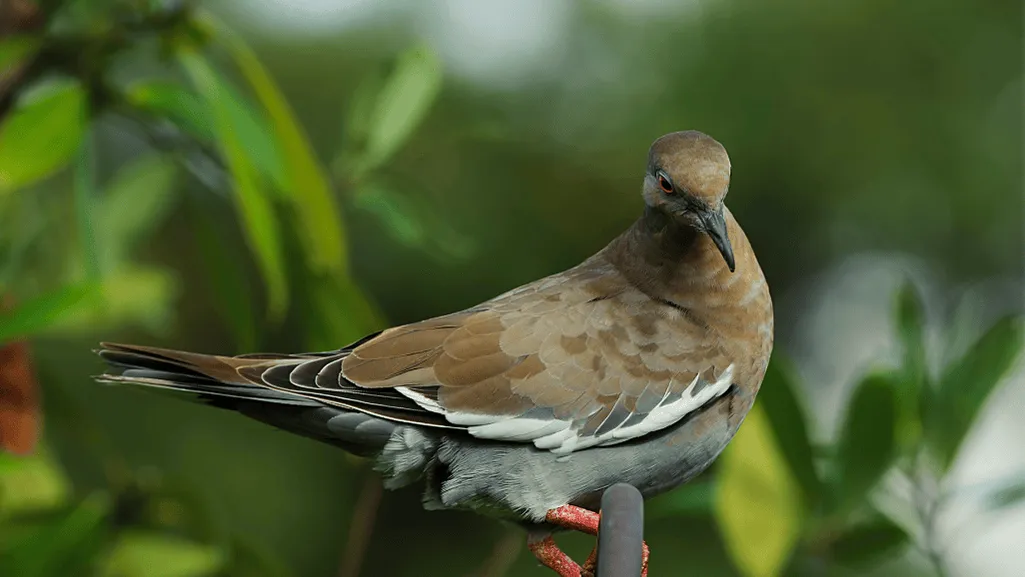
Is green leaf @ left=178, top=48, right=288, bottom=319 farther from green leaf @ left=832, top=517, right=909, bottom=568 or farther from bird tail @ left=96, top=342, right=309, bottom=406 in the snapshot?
green leaf @ left=832, top=517, right=909, bottom=568

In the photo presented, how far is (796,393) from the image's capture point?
165cm

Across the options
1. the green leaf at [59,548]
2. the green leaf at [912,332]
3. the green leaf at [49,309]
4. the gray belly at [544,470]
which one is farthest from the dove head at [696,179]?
the green leaf at [59,548]

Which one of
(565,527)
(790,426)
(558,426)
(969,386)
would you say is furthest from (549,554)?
(969,386)

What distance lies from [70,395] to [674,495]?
1.06 m

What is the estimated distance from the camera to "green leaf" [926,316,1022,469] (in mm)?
1711

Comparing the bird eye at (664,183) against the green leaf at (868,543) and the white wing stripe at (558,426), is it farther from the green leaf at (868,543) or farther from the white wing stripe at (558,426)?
the green leaf at (868,543)

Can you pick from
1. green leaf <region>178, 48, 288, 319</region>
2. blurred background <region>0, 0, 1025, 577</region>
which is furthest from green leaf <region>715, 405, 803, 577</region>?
green leaf <region>178, 48, 288, 319</region>

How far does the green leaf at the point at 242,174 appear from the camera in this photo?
1.48 metres

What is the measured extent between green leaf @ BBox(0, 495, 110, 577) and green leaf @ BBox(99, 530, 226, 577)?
0.54ft

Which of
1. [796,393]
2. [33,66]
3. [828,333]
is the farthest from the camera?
[828,333]

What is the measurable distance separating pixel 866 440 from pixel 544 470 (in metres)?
0.57

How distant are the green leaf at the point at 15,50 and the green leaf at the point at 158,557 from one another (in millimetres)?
780

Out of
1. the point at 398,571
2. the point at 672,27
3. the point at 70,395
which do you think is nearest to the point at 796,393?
the point at 70,395

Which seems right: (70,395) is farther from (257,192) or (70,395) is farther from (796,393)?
(796,393)
